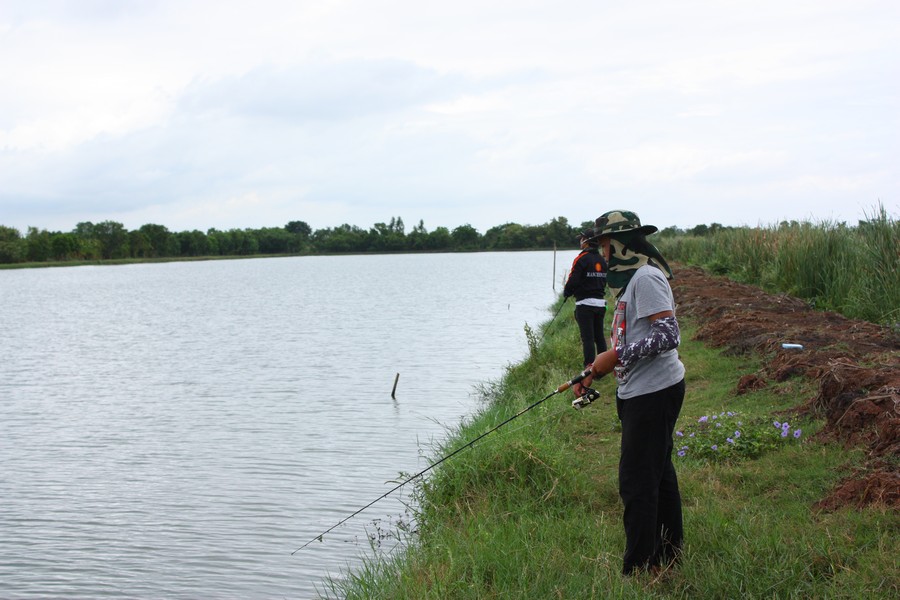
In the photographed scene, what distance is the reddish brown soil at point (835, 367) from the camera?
5.64 meters

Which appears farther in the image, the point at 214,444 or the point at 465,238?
the point at 465,238

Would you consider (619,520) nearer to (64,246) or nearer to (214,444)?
(214,444)

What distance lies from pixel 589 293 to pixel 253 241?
541 ft

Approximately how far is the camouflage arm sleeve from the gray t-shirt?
0.07 m

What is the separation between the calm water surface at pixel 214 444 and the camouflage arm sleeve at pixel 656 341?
3967mm

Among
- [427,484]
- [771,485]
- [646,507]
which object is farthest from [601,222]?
[427,484]

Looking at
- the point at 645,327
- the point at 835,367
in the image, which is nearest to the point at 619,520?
the point at 645,327

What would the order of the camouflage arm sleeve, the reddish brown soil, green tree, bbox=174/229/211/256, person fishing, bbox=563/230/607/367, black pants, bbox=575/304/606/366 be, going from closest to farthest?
the camouflage arm sleeve
the reddish brown soil
person fishing, bbox=563/230/607/367
black pants, bbox=575/304/606/366
green tree, bbox=174/229/211/256

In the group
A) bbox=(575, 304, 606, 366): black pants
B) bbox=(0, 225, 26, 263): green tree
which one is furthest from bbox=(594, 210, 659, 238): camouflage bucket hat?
bbox=(0, 225, 26, 263): green tree

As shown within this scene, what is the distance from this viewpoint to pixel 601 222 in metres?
4.75

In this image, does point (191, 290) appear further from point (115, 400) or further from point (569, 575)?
point (569, 575)

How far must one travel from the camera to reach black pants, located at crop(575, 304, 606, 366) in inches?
428

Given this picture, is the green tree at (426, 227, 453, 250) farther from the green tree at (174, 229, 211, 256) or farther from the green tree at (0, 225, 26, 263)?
the green tree at (0, 225, 26, 263)

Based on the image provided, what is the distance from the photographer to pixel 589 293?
10859 mm
